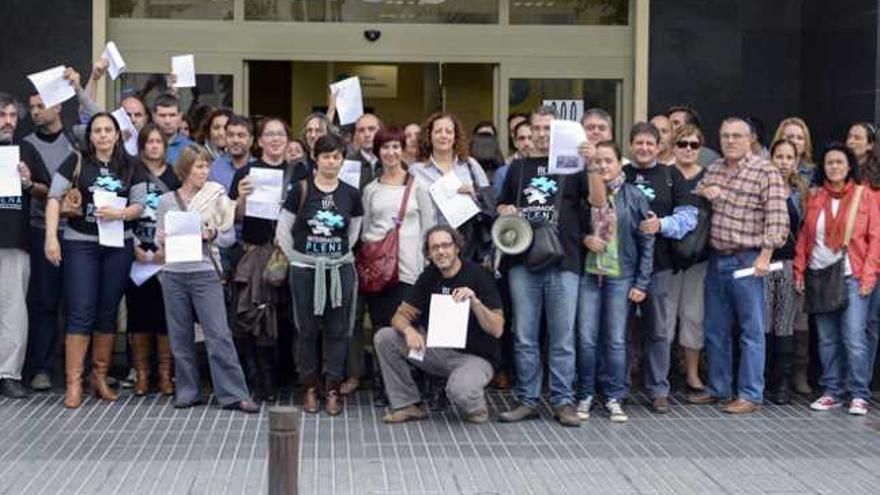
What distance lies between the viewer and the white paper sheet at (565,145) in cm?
873

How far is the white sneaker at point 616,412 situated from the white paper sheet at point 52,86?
445 cm

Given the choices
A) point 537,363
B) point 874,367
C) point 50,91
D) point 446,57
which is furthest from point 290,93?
point 874,367

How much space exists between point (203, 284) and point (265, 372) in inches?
33.0

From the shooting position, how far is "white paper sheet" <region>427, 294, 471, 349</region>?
28.7 feet

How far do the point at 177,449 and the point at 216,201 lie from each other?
6.11 ft

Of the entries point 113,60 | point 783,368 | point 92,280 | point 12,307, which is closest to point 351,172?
point 92,280

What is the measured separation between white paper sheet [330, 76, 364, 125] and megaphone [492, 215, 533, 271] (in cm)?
186

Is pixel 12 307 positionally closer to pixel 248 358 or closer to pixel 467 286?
pixel 248 358

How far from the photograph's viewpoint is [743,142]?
9.39m

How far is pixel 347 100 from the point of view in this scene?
1036 cm

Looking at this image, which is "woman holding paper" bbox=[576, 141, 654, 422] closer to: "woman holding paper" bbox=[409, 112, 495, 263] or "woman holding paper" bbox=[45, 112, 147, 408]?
"woman holding paper" bbox=[409, 112, 495, 263]

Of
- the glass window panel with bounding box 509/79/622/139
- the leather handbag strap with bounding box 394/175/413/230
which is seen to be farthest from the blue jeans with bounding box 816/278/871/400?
the glass window panel with bounding box 509/79/622/139

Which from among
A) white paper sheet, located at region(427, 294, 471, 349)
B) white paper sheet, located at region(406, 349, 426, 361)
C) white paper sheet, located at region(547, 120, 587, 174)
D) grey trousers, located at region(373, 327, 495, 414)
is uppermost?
white paper sheet, located at region(547, 120, 587, 174)

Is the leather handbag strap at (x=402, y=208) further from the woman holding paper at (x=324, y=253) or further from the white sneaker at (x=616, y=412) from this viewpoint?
the white sneaker at (x=616, y=412)
